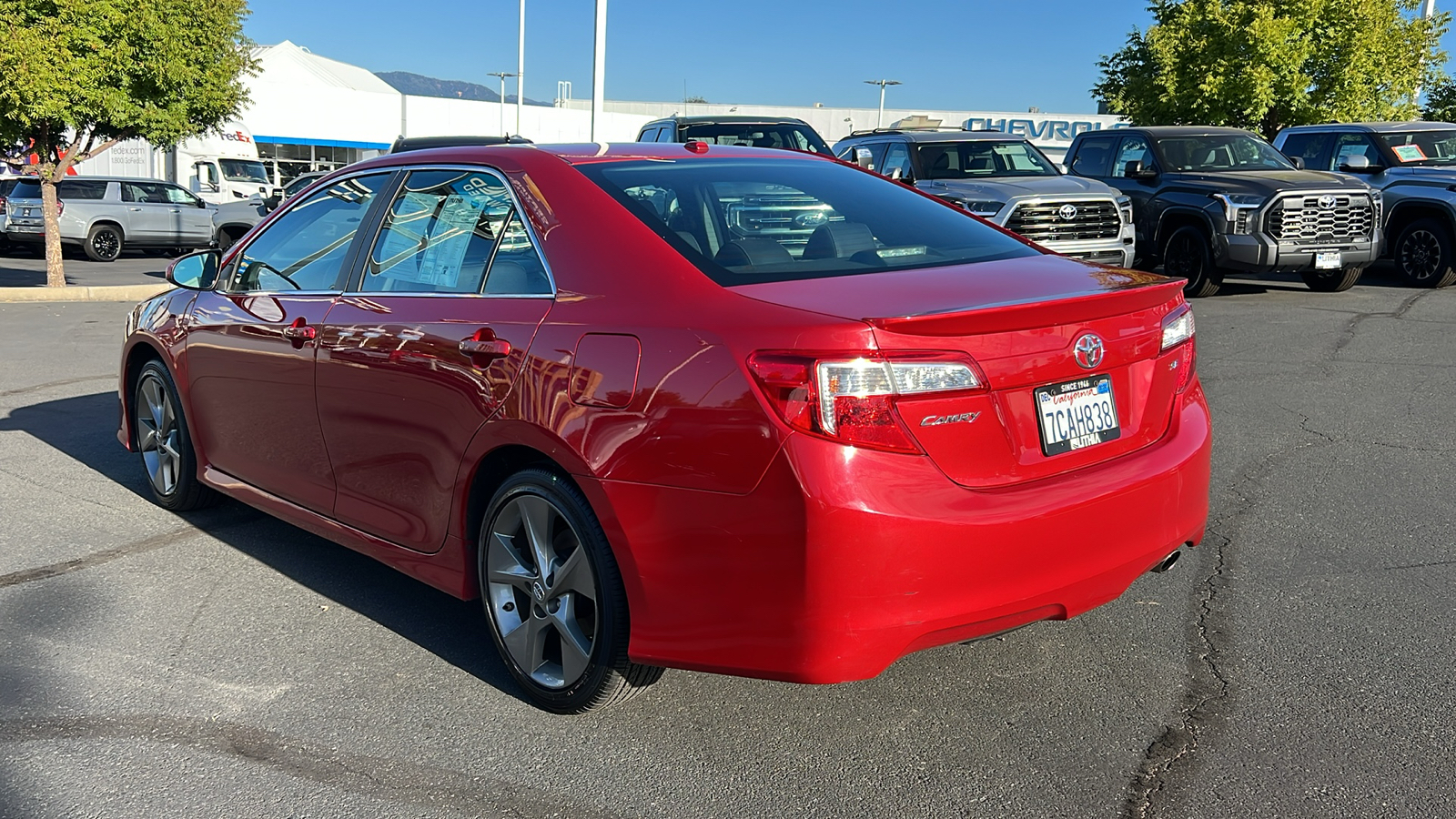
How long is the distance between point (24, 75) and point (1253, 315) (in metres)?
13.6

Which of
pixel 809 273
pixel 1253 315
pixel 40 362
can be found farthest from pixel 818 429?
pixel 1253 315

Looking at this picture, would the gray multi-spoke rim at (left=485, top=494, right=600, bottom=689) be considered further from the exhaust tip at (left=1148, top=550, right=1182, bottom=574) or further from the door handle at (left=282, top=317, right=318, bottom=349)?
the exhaust tip at (left=1148, top=550, right=1182, bottom=574)

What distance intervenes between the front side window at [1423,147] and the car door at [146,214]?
68.7 feet

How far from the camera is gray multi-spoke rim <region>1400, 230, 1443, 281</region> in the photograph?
48.2 ft

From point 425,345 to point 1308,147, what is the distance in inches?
615

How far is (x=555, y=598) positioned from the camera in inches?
137

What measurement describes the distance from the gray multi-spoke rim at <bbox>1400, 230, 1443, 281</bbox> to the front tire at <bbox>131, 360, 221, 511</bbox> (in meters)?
14.1

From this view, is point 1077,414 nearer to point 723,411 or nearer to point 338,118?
point 723,411

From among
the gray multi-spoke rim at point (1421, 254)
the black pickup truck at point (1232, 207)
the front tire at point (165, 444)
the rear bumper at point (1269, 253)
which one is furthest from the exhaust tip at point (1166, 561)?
the gray multi-spoke rim at point (1421, 254)

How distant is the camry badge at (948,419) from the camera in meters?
2.88

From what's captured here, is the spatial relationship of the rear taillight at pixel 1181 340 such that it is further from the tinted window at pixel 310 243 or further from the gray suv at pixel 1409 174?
the gray suv at pixel 1409 174

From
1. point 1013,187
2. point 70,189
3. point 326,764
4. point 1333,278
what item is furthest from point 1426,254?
point 70,189

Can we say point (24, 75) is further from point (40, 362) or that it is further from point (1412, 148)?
point (1412, 148)

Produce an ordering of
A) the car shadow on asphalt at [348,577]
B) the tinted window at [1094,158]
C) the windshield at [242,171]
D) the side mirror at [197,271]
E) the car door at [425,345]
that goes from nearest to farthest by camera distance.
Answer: the car door at [425,345]
the car shadow on asphalt at [348,577]
the side mirror at [197,271]
the tinted window at [1094,158]
the windshield at [242,171]
